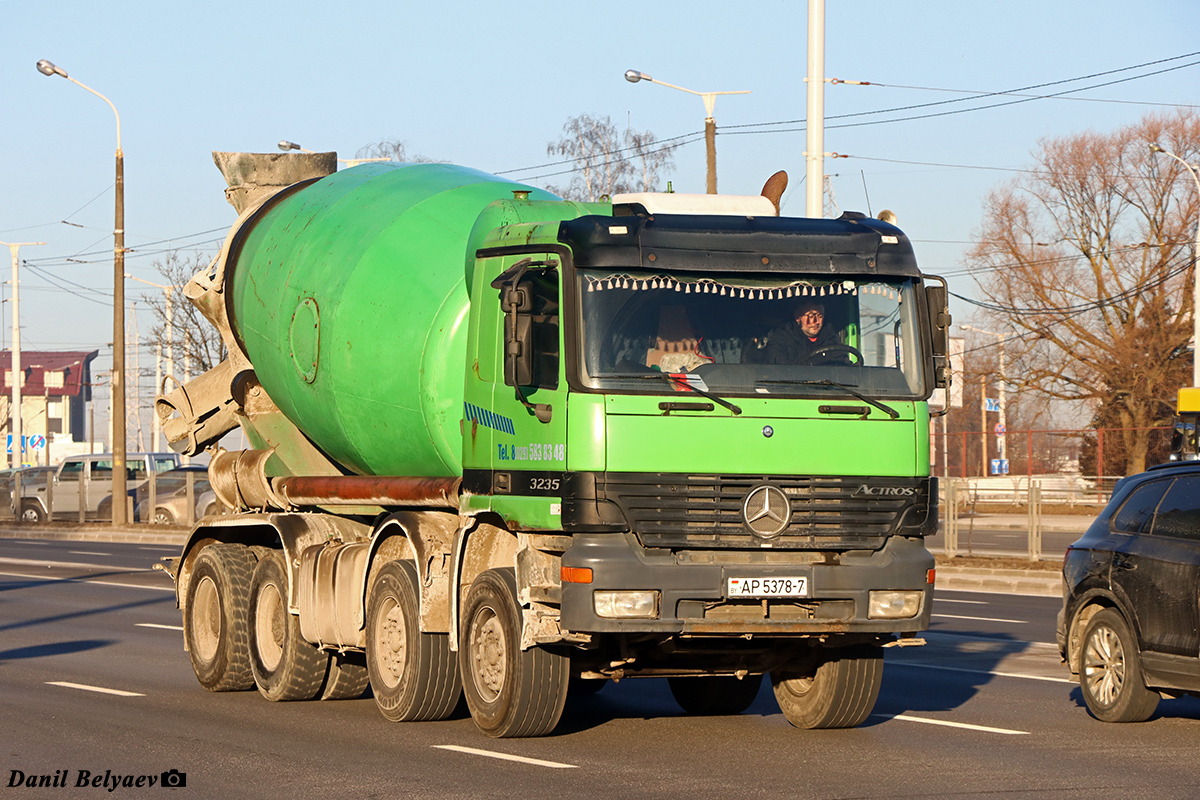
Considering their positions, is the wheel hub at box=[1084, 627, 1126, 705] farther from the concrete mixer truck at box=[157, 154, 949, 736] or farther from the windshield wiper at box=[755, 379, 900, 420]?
the windshield wiper at box=[755, 379, 900, 420]

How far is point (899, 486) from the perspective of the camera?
955 cm

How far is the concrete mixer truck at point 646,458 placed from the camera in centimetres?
916

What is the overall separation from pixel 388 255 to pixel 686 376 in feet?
11.1

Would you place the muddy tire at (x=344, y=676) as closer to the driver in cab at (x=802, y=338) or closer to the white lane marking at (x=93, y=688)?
the white lane marking at (x=93, y=688)

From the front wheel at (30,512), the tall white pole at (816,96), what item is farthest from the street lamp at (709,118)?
the front wheel at (30,512)

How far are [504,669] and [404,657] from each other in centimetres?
132

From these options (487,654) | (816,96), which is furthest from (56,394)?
(487,654)

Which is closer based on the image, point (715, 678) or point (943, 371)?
point (943, 371)

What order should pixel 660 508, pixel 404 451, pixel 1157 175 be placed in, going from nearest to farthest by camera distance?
pixel 660 508 < pixel 404 451 < pixel 1157 175

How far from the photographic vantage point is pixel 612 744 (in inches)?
393

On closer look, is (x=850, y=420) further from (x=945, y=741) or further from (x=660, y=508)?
(x=945, y=741)

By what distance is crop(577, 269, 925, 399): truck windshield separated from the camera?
30.6ft

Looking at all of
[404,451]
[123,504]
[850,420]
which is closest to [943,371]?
[850,420]

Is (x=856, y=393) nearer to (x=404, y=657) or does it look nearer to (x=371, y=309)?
(x=404, y=657)
